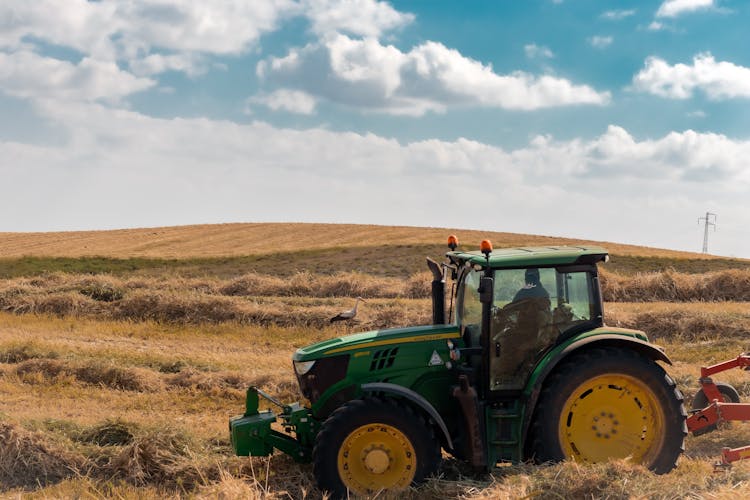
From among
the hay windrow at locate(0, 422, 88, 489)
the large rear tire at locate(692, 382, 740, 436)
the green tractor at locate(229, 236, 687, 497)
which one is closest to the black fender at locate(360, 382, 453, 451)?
the green tractor at locate(229, 236, 687, 497)

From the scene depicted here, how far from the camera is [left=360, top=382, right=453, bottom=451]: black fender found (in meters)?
6.43

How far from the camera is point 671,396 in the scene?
6715 mm

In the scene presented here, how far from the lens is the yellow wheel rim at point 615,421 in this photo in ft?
21.9

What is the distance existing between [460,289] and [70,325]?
14.2 m

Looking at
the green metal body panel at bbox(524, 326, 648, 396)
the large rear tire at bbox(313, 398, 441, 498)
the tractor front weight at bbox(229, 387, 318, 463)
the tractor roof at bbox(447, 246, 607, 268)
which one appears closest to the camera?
the large rear tire at bbox(313, 398, 441, 498)

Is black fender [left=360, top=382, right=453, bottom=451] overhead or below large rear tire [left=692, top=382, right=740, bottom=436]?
overhead

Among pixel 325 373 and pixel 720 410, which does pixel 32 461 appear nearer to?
pixel 325 373

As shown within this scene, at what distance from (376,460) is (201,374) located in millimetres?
6893

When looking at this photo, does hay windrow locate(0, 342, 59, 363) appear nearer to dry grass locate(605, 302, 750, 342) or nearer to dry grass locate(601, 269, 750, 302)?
dry grass locate(605, 302, 750, 342)

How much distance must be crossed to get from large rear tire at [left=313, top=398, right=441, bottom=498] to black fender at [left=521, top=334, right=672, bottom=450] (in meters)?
0.90

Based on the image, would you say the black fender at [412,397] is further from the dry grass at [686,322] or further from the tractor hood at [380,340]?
the dry grass at [686,322]

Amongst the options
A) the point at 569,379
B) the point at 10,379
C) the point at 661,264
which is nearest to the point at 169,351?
the point at 10,379

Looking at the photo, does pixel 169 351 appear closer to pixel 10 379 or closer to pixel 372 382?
pixel 10 379

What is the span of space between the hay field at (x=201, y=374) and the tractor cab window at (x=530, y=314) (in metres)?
0.90
